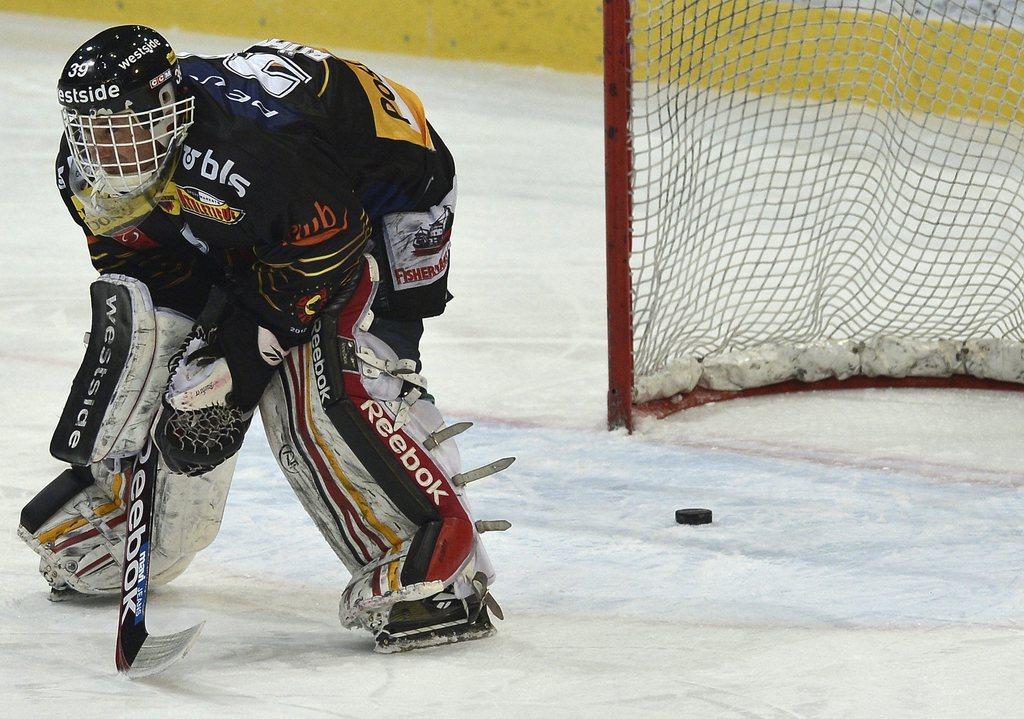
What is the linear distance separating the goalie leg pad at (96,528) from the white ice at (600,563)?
6cm

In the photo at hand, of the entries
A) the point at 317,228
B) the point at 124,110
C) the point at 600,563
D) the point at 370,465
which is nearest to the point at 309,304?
the point at 317,228

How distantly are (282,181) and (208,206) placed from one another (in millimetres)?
111

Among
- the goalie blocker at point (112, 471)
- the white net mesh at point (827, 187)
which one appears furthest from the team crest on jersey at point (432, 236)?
the white net mesh at point (827, 187)

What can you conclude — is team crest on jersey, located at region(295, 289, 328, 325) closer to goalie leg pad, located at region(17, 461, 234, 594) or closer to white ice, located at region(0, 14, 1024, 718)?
goalie leg pad, located at region(17, 461, 234, 594)

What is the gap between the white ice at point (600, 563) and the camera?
80.6 inches

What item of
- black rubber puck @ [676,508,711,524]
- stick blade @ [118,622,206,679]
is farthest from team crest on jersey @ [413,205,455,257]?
black rubber puck @ [676,508,711,524]

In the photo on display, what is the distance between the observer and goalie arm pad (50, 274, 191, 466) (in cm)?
225

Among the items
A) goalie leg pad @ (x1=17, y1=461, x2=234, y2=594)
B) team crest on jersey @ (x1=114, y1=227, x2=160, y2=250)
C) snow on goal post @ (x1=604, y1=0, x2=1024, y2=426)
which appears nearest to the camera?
team crest on jersey @ (x1=114, y1=227, x2=160, y2=250)

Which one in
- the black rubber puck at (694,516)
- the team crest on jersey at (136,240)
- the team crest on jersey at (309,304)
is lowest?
the black rubber puck at (694,516)

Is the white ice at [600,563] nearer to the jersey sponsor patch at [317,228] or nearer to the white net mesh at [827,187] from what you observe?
the white net mesh at [827,187]

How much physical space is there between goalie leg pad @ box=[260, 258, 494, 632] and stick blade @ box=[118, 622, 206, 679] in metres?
0.24

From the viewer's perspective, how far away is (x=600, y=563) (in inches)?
107

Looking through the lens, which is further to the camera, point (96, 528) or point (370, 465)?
point (96, 528)

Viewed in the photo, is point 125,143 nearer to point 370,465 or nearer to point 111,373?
point 111,373
